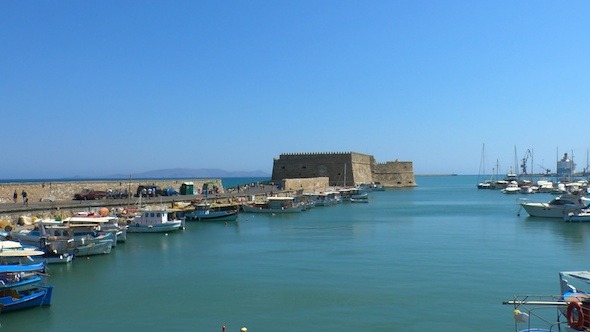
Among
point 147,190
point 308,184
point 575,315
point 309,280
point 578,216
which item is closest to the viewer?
point 575,315

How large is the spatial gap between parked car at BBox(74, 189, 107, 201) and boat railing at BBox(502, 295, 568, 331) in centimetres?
3299

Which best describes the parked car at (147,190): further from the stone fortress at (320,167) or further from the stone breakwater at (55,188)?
the stone fortress at (320,167)

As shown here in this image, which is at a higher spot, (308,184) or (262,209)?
(308,184)

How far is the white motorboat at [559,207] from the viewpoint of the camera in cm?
3925

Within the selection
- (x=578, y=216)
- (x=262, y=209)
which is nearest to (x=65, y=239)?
(x=262, y=209)

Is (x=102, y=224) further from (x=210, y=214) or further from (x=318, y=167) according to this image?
(x=318, y=167)

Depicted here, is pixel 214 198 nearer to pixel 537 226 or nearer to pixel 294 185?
pixel 294 185

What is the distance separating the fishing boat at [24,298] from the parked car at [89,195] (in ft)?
85.1

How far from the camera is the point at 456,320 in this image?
1354 centimetres

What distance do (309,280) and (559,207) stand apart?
92.7ft

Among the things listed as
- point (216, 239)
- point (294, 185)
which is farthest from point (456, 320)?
point (294, 185)

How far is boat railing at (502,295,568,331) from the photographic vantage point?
1086cm

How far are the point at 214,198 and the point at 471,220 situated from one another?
65.8 feet

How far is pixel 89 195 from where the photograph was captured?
4034 centimetres
